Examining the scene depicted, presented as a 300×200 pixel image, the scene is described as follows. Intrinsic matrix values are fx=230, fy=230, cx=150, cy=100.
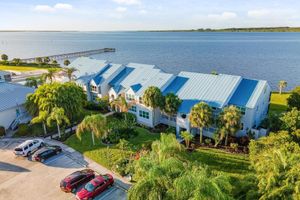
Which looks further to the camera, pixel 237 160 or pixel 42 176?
pixel 237 160

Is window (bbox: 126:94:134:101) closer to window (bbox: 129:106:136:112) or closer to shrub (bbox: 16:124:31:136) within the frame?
window (bbox: 129:106:136:112)

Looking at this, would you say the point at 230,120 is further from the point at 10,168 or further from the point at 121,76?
the point at 10,168

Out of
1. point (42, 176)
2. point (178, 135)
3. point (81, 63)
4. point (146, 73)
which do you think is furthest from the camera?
point (81, 63)

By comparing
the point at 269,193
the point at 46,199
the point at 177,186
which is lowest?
the point at 46,199

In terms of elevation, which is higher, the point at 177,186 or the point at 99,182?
the point at 177,186

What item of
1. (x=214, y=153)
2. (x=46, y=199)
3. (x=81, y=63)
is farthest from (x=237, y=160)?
(x=81, y=63)

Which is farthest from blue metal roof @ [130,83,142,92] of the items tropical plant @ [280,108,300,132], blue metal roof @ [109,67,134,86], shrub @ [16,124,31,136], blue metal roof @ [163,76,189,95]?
tropical plant @ [280,108,300,132]

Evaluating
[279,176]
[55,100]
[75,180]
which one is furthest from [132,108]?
[279,176]

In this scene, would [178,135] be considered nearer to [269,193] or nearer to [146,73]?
[146,73]
